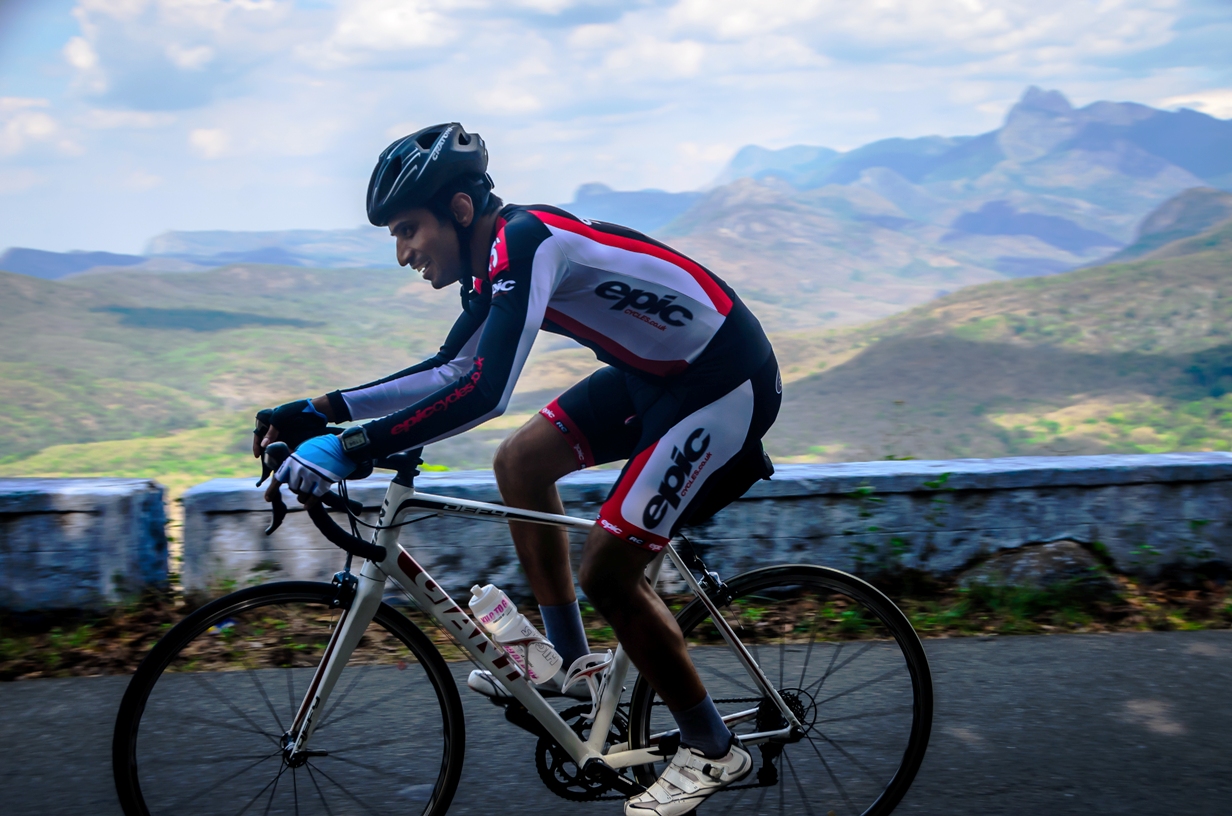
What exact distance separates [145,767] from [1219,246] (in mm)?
38596

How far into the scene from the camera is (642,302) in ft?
8.70

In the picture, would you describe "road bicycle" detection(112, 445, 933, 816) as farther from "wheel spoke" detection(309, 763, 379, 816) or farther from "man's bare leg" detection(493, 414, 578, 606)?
"man's bare leg" detection(493, 414, 578, 606)

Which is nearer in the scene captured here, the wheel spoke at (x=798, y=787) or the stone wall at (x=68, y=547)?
the wheel spoke at (x=798, y=787)

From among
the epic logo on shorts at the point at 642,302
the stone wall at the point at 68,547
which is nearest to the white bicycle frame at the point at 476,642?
the epic logo on shorts at the point at 642,302

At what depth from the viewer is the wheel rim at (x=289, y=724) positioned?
2.62 m

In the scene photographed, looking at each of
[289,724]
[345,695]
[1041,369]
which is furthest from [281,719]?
[1041,369]

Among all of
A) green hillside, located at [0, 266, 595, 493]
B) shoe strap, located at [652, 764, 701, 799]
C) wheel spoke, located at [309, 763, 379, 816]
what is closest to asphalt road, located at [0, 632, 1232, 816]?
wheel spoke, located at [309, 763, 379, 816]

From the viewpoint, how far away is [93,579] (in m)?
4.43

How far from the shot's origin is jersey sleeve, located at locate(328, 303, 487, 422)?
9.00ft

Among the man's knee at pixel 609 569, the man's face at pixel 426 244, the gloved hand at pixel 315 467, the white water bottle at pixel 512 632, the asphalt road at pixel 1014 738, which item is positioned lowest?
the asphalt road at pixel 1014 738

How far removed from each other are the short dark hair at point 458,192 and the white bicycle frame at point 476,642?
71 centimetres

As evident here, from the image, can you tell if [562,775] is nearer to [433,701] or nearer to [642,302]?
[433,701]

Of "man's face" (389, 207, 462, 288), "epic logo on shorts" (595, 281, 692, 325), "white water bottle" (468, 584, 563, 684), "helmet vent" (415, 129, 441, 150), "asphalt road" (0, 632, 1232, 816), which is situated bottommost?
"asphalt road" (0, 632, 1232, 816)

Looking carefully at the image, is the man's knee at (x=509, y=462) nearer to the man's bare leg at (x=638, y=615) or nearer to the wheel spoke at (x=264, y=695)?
the man's bare leg at (x=638, y=615)
